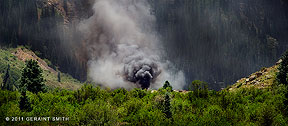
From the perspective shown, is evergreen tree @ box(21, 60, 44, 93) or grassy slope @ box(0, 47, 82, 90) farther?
grassy slope @ box(0, 47, 82, 90)

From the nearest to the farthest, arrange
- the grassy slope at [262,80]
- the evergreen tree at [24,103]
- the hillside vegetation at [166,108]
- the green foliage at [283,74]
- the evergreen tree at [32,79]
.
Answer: the hillside vegetation at [166,108] < the evergreen tree at [24,103] < the green foliage at [283,74] < the grassy slope at [262,80] < the evergreen tree at [32,79]

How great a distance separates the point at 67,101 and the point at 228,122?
25.8 meters

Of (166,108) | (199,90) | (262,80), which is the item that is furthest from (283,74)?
(166,108)

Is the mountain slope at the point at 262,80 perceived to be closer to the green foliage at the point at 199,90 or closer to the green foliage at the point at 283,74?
the green foliage at the point at 283,74

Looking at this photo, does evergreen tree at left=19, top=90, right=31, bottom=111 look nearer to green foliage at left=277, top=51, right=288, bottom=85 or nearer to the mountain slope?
the mountain slope

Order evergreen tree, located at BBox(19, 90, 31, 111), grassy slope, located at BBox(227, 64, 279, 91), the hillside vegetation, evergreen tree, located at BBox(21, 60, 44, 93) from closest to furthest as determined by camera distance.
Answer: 1. the hillside vegetation
2. evergreen tree, located at BBox(19, 90, 31, 111)
3. grassy slope, located at BBox(227, 64, 279, 91)
4. evergreen tree, located at BBox(21, 60, 44, 93)

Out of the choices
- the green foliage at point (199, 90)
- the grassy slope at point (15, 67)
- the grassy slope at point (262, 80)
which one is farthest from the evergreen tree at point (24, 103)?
the grassy slope at point (15, 67)

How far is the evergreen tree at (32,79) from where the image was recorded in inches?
2216

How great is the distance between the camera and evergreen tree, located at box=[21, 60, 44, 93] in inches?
2216

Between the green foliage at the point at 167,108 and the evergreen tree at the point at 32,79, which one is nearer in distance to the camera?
the green foliage at the point at 167,108

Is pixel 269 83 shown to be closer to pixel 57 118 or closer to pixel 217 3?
pixel 57 118

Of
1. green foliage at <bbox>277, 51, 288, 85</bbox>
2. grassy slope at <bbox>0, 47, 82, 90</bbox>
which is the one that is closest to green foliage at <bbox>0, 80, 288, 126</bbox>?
green foliage at <bbox>277, 51, 288, 85</bbox>

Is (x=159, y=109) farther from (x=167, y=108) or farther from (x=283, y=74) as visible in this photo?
(x=283, y=74)

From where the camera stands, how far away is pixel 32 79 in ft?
186
